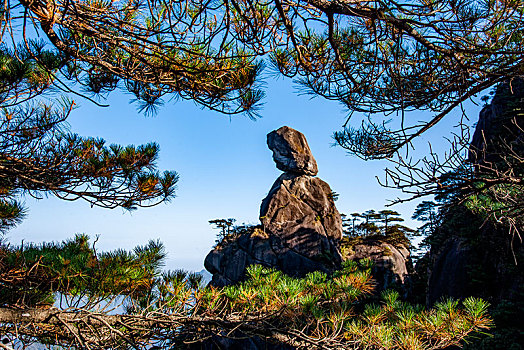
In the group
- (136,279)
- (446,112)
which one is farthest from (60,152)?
(446,112)

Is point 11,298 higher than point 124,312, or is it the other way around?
point 11,298

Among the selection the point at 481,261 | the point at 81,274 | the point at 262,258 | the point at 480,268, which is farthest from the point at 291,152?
the point at 81,274

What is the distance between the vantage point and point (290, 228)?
11.6m

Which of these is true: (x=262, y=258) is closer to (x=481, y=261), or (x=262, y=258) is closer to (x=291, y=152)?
(x=291, y=152)

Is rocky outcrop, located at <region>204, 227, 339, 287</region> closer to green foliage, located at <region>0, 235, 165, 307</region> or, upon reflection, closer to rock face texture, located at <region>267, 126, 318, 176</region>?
rock face texture, located at <region>267, 126, 318, 176</region>

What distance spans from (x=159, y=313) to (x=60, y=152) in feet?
7.32

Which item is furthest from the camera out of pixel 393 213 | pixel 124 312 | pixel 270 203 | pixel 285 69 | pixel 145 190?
pixel 393 213

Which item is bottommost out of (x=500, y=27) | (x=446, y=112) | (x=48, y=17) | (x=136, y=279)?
(x=136, y=279)

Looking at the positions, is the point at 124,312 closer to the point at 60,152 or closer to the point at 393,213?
the point at 60,152

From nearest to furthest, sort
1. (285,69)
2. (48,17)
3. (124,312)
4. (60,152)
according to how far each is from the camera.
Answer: (48,17)
(124,312)
(285,69)
(60,152)

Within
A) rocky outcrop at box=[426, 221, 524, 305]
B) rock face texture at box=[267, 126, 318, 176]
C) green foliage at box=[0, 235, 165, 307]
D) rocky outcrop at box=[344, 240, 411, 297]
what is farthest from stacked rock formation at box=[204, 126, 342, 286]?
green foliage at box=[0, 235, 165, 307]

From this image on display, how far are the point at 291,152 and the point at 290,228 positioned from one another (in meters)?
3.16

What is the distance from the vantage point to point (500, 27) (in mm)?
2367

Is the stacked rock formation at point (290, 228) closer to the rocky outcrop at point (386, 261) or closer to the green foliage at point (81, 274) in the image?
the rocky outcrop at point (386, 261)
